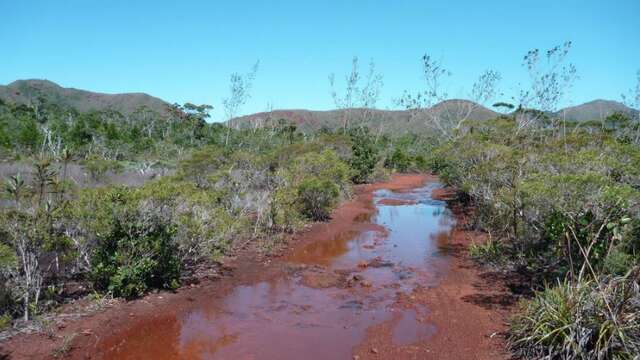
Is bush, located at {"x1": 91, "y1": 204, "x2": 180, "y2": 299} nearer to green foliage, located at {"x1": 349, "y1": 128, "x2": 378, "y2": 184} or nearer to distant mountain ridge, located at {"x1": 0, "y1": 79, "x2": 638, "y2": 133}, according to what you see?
green foliage, located at {"x1": 349, "y1": 128, "x2": 378, "y2": 184}

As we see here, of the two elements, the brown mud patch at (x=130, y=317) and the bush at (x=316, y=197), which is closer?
the brown mud patch at (x=130, y=317)

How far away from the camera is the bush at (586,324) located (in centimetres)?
604

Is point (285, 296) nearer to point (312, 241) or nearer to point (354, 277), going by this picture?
point (354, 277)

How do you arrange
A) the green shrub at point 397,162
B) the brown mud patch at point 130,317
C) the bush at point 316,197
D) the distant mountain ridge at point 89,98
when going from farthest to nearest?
the distant mountain ridge at point 89,98 < the green shrub at point 397,162 < the bush at point 316,197 < the brown mud patch at point 130,317

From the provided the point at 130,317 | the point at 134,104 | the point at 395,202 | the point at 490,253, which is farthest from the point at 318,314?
the point at 134,104

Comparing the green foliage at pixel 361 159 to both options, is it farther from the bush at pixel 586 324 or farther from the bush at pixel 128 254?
the bush at pixel 586 324

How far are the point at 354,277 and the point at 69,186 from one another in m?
6.68

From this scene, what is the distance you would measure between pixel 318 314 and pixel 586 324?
15.1 feet

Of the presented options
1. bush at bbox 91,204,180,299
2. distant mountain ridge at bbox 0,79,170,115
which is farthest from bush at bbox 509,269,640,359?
distant mountain ridge at bbox 0,79,170,115

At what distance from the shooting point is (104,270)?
29.2 feet

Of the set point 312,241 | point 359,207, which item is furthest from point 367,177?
point 312,241

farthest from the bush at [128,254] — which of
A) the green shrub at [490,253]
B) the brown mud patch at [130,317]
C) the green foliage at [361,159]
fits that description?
the green foliage at [361,159]

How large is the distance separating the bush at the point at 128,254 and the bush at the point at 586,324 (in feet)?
21.7

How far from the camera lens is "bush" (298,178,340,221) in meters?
17.5
